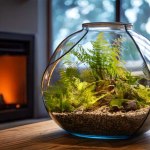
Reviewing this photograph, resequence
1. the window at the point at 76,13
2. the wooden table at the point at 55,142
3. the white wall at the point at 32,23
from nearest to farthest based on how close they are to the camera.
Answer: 1. the wooden table at the point at 55,142
2. the white wall at the point at 32,23
3. the window at the point at 76,13

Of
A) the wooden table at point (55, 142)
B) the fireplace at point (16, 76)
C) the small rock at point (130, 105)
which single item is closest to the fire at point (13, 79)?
the fireplace at point (16, 76)

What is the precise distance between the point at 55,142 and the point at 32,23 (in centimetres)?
257

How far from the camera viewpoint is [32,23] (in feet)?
11.0

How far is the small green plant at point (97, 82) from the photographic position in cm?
92

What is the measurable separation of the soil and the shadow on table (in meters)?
0.03

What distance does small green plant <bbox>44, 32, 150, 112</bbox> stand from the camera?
3.03 feet

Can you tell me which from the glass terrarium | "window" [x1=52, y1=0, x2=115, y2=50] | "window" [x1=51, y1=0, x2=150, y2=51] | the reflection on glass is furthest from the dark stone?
"window" [x1=52, y1=0, x2=115, y2=50]

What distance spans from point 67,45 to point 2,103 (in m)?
2.25

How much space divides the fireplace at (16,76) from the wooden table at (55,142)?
2125 millimetres

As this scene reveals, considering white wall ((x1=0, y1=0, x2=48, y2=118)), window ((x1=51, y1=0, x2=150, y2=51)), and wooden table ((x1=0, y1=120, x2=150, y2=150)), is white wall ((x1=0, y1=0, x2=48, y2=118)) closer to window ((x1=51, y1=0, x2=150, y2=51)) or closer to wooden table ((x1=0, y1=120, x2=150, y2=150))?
window ((x1=51, y1=0, x2=150, y2=51))

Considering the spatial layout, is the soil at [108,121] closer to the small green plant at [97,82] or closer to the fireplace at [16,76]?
the small green plant at [97,82]

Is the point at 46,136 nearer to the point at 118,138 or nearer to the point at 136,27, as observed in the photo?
the point at 118,138

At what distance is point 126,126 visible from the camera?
0.94 meters

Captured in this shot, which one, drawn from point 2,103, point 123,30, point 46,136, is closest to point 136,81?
point 123,30
